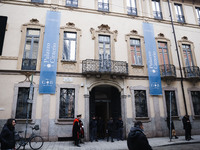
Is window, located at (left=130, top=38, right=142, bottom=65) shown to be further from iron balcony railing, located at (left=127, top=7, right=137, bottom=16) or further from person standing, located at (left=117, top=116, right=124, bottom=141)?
person standing, located at (left=117, top=116, right=124, bottom=141)

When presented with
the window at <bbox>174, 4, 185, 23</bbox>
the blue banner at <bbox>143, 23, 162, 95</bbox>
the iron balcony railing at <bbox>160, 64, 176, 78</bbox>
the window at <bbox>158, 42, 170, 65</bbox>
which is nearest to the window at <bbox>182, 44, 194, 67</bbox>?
the window at <bbox>158, 42, 170, 65</bbox>

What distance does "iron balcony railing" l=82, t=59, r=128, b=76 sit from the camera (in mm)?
10656

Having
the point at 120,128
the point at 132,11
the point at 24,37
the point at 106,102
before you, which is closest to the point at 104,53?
the point at 106,102

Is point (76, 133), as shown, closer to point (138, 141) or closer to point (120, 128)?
point (120, 128)

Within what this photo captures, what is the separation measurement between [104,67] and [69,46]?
3341 mm

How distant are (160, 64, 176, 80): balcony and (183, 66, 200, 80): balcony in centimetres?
153

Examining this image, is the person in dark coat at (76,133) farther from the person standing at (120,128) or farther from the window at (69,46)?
the window at (69,46)

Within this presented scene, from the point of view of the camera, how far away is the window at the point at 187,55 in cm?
1384

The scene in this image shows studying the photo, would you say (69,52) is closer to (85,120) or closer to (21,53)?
(21,53)

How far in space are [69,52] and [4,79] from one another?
488 centimetres

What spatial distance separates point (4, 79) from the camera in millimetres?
9891

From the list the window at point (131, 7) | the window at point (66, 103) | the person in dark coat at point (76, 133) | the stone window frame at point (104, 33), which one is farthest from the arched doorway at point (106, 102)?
the window at point (131, 7)

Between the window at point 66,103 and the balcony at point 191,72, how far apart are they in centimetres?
1014

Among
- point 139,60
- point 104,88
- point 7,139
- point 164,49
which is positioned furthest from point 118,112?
point 7,139
